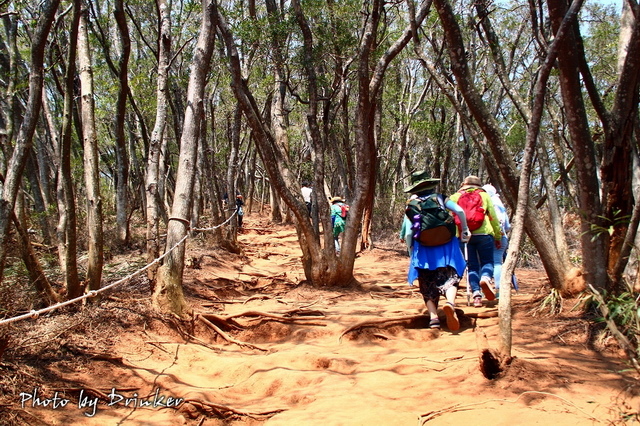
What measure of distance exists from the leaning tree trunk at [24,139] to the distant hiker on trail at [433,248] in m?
3.80

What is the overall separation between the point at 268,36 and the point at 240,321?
272 inches

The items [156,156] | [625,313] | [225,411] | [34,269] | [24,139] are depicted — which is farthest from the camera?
[156,156]

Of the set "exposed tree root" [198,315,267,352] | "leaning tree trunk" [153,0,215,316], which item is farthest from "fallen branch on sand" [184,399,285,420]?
"leaning tree trunk" [153,0,215,316]

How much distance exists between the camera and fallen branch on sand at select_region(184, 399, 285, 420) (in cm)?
348

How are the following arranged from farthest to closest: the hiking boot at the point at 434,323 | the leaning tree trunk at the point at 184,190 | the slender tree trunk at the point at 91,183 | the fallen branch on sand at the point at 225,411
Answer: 1. the leaning tree trunk at the point at 184,190
2. the hiking boot at the point at 434,323
3. the slender tree trunk at the point at 91,183
4. the fallen branch on sand at the point at 225,411

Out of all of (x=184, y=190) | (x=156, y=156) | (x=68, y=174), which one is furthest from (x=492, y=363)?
(x=156, y=156)

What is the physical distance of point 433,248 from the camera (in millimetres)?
5496

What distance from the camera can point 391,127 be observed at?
2455cm

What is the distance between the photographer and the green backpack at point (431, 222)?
5.39 meters

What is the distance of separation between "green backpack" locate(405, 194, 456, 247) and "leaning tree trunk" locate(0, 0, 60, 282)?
3884mm

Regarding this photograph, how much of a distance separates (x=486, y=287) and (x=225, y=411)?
12.1 feet

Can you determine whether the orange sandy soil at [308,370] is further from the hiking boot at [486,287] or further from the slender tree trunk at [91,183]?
the slender tree trunk at [91,183]

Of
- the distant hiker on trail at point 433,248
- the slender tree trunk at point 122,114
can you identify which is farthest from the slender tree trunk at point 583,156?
the slender tree trunk at point 122,114

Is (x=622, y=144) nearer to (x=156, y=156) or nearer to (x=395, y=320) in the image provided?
(x=395, y=320)
